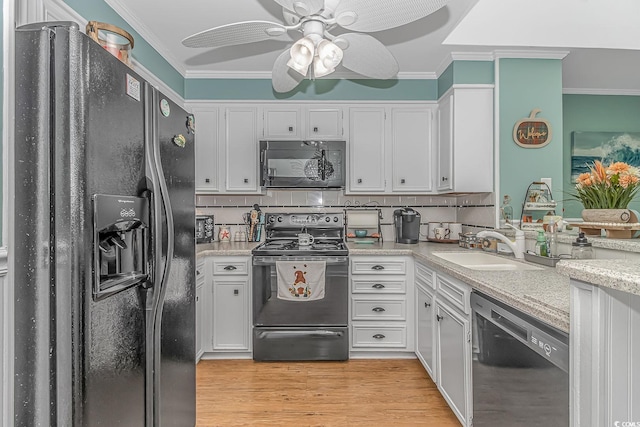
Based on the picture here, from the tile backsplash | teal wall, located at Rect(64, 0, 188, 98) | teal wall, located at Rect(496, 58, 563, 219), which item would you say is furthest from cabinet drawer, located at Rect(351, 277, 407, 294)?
teal wall, located at Rect(64, 0, 188, 98)

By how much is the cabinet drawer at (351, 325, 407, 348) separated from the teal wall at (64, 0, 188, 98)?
251 cm

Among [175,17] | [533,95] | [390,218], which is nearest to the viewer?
[175,17]

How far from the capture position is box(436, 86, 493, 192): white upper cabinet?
304 cm

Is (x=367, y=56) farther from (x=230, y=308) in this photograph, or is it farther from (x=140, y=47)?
(x=230, y=308)

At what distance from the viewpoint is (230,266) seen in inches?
119

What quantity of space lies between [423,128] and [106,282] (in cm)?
296

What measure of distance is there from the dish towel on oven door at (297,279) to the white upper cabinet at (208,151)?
1.10 meters

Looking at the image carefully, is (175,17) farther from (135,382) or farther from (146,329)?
(135,382)

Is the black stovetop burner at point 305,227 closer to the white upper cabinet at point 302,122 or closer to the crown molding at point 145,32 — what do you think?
the white upper cabinet at point 302,122

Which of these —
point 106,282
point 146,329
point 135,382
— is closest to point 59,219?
point 106,282

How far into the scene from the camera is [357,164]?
346cm

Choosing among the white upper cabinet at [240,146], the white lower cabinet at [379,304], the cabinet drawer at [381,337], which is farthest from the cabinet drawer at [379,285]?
the white upper cabinet at [240,146]

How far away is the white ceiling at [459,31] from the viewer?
2.43m

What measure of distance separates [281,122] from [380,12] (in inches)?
77.6
